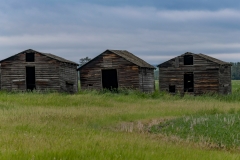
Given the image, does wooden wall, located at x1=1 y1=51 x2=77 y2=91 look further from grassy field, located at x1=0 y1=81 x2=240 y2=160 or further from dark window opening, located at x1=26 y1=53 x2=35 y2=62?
grassy field, located at x1=0 y1=81 x2=240 y2=160

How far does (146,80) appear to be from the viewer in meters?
46.1

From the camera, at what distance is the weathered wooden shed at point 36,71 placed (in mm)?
42594

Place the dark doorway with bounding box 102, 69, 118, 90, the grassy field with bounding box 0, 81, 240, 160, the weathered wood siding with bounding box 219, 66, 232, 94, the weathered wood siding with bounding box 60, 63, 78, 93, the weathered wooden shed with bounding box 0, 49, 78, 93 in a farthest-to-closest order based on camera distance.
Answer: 1. the dark doorway with bounding box 102, 69, 118, 90
2. the weathered wood siding with bounding box 219, 66, 232, 94
3. the weathered wood siding with bounding box 60, 63, 78, 93
4. the weathered wooden shed with bounding box 0, 49, 78, 93
5. the grassy field with bounding box 0, 81, 240, 160

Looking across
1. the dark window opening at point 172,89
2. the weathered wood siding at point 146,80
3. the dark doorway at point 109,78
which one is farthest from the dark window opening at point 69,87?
the dark window opening at point 172,89

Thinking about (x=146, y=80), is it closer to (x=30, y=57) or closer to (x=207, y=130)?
(x=30, y=57)

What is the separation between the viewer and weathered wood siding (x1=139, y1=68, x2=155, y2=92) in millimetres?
44219

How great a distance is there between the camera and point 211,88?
4494 centimetres

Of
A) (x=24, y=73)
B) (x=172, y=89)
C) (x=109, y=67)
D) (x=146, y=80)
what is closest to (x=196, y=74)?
(x=172, y=89)

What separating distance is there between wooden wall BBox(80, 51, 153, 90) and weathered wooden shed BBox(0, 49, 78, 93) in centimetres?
234

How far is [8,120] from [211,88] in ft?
101

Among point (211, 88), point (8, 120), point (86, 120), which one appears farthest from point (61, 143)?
point (211, 88)

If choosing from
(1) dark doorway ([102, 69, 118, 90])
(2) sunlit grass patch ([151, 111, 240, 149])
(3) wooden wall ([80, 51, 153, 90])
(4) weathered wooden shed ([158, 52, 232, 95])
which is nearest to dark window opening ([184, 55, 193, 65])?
(4) weathered wooden shed ([158, 52, 232, 95])

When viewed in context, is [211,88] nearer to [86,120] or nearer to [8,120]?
[86,120]

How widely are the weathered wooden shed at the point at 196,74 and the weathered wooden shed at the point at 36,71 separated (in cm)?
1151
